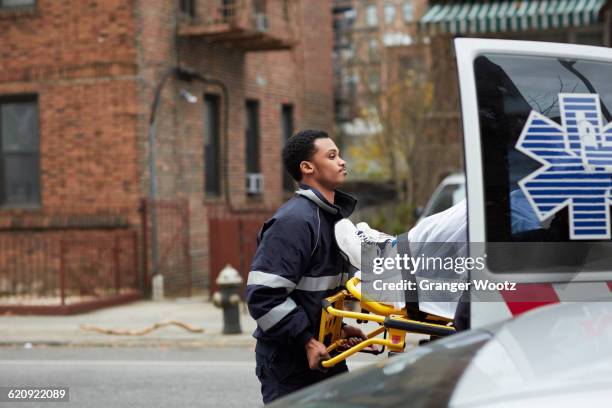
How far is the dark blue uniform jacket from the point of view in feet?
14.3

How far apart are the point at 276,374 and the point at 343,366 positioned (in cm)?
32

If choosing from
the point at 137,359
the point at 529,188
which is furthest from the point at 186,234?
the point at 529,188

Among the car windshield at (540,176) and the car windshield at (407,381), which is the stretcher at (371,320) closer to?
the car windshield at (540,176)

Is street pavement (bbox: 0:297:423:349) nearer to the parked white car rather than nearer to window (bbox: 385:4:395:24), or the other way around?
the parked white car

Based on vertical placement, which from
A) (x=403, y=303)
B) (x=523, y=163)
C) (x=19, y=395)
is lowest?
(x=19, y=395)

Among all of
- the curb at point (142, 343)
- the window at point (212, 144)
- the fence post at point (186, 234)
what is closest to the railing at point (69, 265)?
the fence post at point (186, 234)

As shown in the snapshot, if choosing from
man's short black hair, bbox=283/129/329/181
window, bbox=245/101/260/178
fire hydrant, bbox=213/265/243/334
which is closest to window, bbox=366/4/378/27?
window, bbox=245/101/260/178

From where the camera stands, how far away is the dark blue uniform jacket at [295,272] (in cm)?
436

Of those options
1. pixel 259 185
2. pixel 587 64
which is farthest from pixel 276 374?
pixel 259 185

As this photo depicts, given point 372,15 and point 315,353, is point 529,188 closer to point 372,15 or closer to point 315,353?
point 315,353

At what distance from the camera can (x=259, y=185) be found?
20438 millimetres

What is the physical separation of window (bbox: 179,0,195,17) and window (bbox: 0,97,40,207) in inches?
123

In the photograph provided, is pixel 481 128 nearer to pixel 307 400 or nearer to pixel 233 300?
pixel 307 400

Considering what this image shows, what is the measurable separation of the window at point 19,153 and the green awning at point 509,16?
28.8 ft
